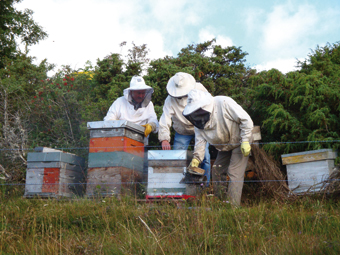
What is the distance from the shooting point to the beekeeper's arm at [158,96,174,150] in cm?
639

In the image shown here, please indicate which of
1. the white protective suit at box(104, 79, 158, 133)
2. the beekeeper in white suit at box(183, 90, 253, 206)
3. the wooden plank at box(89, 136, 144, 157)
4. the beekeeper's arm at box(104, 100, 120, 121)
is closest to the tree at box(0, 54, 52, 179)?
the wooden plank at box(89, 136, 144, 157)

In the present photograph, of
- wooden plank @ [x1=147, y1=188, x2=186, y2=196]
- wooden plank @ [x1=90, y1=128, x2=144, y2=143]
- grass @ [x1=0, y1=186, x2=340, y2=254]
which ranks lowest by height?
grass @ [x1=0, y1=186, x2=340, y2=254]

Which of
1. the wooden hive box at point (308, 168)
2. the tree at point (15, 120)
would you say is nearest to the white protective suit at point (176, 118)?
the wooden hive box at point (308, 168)

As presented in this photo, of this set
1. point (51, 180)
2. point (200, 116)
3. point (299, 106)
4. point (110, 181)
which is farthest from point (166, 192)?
point (299, 106)

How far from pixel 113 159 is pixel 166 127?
117 cm

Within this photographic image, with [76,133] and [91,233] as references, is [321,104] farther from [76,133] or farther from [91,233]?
[76,133]

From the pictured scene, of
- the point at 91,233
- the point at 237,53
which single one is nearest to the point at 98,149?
the point at 91,233

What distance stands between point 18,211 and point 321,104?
15.6 feet

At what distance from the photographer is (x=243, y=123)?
5262mm

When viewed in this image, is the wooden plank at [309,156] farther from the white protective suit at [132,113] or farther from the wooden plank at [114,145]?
the white protective suit at [132,113]

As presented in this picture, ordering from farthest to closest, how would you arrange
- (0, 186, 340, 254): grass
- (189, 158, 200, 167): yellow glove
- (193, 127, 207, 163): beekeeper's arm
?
(193, 127, 207, 163): beekeeper's arm, (189, 158, 200, 167): yellow glove, (0, 186, 340, 254): grass

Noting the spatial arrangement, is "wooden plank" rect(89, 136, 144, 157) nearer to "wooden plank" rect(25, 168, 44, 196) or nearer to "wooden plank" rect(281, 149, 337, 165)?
"wooden plank" rect(25, 168, 44, 196)

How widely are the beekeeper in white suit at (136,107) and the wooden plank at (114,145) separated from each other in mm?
869

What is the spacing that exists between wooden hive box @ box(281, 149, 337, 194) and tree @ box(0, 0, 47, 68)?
34.8 feet
